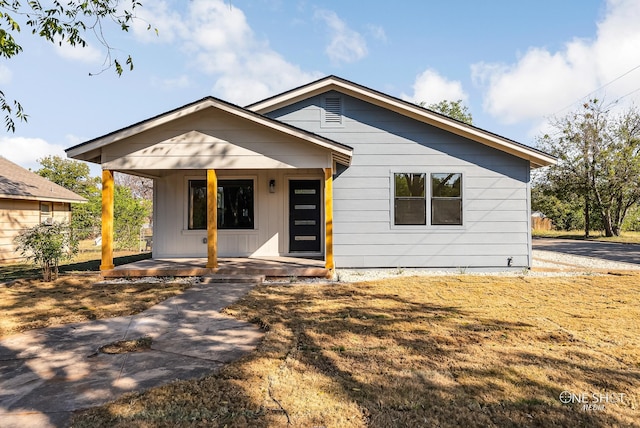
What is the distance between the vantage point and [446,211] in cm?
882

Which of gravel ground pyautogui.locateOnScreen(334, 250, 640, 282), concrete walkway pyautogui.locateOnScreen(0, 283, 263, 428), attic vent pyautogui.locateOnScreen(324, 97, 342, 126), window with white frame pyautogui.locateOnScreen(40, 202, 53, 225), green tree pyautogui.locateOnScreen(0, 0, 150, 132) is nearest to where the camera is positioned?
concrete walkway pyautogui.locateOnScreen(0, 283, 263, 428)

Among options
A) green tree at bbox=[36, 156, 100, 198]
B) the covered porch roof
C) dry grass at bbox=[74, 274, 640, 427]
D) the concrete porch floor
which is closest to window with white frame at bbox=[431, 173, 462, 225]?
the covered porch roof

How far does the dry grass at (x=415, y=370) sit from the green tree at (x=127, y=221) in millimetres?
11670

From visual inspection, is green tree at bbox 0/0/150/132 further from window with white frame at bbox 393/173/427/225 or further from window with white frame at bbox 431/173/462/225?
window with white frame at bbox 431/173/462/225

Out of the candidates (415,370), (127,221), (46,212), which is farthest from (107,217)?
(46,212)

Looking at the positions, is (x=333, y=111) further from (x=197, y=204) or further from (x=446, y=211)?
(x=197, y=204)

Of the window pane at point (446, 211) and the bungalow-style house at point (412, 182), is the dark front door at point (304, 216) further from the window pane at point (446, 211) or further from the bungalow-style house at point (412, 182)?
the window pane at point (446, 211)

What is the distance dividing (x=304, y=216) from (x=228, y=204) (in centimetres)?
217

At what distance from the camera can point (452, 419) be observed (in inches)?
88.0

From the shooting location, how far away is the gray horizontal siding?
8.73 meters

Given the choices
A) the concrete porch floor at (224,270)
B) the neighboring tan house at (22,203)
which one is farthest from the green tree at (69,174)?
the concrete porch floor at (224,270)

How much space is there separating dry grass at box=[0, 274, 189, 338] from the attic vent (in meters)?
5.28

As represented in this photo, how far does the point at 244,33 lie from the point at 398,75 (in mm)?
7120

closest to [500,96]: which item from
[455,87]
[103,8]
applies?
[455,87]
